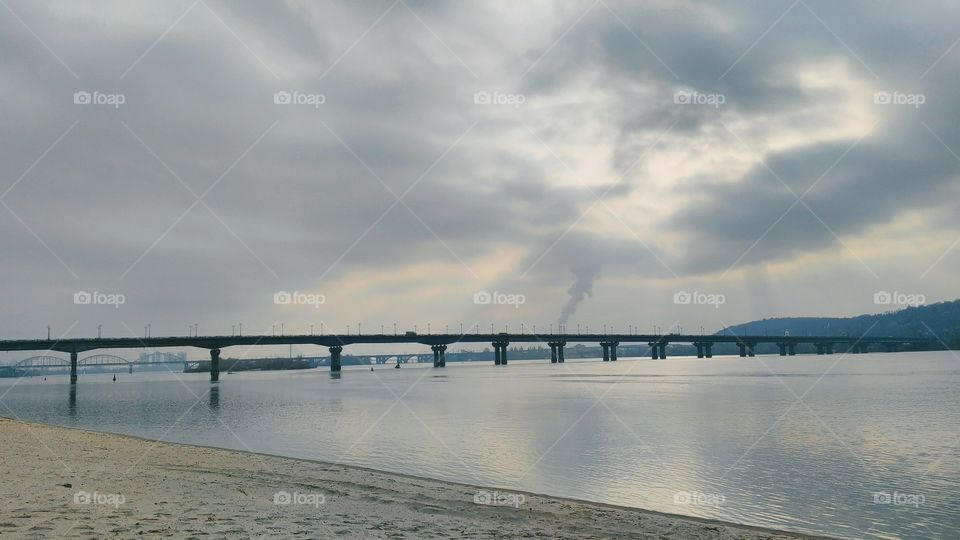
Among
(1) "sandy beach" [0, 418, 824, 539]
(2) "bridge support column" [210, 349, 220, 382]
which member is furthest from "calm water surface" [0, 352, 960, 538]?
(2) "bridge support column" [210, 349, 220, 382]

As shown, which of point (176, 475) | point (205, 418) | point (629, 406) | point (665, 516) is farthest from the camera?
point (629, 406)

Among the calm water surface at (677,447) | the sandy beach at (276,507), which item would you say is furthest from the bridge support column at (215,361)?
the sandy beach at (276,507)

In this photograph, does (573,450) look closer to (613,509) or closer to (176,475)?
(613,509)

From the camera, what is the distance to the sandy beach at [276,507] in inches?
523

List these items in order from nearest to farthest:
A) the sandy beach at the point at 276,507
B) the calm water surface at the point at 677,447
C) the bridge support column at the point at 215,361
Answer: the sandy beach at the point at 276,507 < the calm water surface at the point at 677,447 < the bridge support column at the point at 215,361

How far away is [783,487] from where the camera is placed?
21172mm

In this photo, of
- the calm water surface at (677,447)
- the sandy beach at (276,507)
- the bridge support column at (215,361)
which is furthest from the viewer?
the bridge support column at (215,361)

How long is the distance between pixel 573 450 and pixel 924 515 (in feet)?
49.9

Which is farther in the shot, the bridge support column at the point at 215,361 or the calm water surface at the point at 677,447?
the bridge support column at the point at 215,361

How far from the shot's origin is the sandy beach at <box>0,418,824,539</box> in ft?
43.6

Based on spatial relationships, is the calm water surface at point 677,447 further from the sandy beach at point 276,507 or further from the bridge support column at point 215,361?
the bridge support column at point 215,361

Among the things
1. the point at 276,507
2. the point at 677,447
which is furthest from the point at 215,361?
the point at 276,507

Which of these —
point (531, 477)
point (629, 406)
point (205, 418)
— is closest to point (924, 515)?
point (531, 477)

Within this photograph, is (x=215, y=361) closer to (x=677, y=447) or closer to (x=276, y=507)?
(x=677, y=447)
